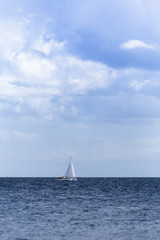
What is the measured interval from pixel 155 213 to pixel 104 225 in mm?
12011

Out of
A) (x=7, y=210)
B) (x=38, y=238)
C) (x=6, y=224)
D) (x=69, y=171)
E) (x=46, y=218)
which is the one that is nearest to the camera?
(x=38, y=238)

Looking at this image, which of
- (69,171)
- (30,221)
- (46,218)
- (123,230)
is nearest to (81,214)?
(46,218)

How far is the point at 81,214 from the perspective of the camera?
4400 centimetres

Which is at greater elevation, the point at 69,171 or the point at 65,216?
the point at 69,171

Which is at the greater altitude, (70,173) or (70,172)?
(70,172)

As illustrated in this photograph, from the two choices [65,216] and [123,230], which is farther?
[65,216]

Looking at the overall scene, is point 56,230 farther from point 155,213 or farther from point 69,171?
point 69,171

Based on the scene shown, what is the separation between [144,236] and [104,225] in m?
6.17

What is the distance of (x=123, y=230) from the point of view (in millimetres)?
34094

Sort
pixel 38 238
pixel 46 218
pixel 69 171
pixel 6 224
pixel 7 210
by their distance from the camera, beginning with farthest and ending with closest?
pixel 69 171 → pixel 7 210 → pixel 46 218 → pixel 6 224 → pixel 38 238

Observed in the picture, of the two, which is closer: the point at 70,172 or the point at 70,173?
the point at 70,172

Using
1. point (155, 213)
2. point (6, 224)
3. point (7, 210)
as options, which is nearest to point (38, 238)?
point (6, 224)

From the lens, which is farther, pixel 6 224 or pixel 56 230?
pixel 6 224

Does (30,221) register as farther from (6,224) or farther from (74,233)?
(74,233)
